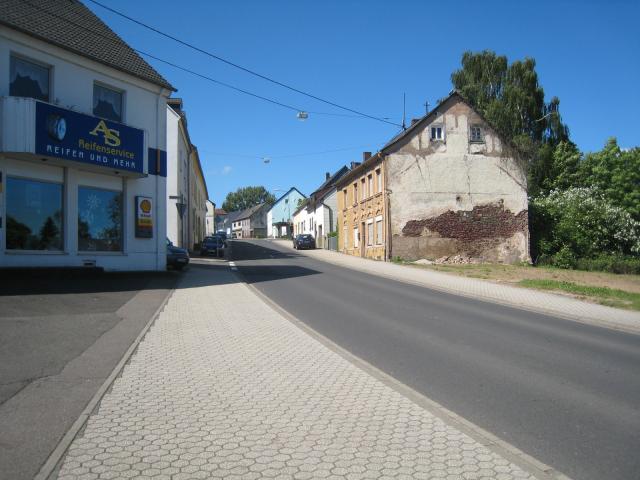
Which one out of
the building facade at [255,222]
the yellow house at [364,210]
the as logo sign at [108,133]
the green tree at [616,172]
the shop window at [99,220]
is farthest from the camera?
the building facade at [255,222]

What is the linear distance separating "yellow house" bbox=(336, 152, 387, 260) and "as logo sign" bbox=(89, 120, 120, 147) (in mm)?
18825

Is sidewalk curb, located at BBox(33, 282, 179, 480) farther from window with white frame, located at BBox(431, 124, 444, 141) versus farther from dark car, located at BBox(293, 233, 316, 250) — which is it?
dark car, located at BBox(293, 233, 316, 250)

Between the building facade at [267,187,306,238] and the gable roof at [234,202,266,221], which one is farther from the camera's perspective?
the gable roof at [234,202,266,221]

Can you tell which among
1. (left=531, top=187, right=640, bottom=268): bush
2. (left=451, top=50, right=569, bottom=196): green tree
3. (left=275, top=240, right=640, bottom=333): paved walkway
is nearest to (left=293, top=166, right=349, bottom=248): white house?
(left=451, top=50, right=569, bottom=196): green tree

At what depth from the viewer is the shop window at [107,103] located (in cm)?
1861

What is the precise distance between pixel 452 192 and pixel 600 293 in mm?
16711

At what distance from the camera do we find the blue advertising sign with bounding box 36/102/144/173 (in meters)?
15.9

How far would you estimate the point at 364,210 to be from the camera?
39.1 meters

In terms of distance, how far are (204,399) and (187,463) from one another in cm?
167

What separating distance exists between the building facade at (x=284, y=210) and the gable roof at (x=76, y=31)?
73651 millimetres

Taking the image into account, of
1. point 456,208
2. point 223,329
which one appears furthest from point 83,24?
point 456,208

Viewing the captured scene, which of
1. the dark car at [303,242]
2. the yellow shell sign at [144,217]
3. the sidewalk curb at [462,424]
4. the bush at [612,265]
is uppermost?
the yellow shell sign at [144,217]

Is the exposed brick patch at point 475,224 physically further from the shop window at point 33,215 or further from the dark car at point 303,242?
the shop window at point 33,215

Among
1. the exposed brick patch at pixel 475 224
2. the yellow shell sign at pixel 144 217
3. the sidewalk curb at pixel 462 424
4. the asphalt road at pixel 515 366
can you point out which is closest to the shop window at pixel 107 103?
the yellow shell sign at pixel 144 217
